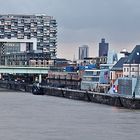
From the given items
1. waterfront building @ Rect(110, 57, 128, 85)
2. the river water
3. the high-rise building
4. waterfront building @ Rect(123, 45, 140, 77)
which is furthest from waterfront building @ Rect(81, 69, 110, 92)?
the high-rise building

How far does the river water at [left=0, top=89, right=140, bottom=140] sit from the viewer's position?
38188 mm

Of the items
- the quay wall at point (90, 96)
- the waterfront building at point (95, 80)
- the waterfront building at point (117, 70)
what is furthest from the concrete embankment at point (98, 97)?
the waterfront building at point (117, 70)

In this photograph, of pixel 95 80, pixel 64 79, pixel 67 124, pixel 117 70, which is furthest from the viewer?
pixel 64 79

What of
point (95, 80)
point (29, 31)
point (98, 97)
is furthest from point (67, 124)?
point (29, 31)

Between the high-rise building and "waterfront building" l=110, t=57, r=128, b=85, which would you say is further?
the high-rise building

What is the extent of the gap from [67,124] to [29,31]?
351 feet

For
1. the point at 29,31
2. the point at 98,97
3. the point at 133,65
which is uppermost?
the point at 29,31

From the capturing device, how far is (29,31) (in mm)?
150125

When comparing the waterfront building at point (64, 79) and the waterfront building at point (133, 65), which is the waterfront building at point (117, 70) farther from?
the waterfront building at point (64, 79)

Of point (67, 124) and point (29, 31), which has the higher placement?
point (29, 31)

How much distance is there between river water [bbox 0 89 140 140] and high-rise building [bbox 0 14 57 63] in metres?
86.2

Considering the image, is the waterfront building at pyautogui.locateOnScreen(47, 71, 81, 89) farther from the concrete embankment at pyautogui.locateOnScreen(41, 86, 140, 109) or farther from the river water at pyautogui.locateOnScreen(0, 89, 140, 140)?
the river water at pyautogui.locateOnScreen(0, 89, 140, 140)

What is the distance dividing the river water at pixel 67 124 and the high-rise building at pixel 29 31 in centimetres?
8620

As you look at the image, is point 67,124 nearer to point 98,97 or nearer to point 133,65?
point 98,97
